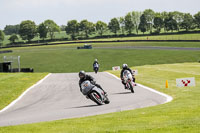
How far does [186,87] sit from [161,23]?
156510 mm

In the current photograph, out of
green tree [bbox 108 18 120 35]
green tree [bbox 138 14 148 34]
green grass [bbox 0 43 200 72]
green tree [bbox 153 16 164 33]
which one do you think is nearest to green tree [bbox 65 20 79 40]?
green tree [bbox 108 18 120 35]

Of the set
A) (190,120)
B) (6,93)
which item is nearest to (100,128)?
(190,120)

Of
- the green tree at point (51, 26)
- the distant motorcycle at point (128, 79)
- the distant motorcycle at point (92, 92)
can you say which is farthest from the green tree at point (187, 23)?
the distant motorcycle at point (92, 92)

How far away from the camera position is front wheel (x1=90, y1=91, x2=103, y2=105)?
14031mm

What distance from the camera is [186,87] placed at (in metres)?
19.8

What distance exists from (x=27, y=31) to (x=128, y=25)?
2056 inches

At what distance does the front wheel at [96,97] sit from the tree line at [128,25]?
149536mm

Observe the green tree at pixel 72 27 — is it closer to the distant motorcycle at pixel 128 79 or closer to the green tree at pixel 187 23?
the green tree at pixel 187 23

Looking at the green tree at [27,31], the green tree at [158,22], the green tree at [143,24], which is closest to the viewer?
the green tree at [158,22]

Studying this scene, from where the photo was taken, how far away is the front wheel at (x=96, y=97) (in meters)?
14.0

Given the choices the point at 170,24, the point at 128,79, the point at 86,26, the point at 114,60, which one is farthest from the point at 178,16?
the point at 128,79

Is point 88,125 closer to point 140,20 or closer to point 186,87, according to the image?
point 186,87

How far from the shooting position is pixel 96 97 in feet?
46.2

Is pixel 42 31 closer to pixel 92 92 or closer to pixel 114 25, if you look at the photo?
pixel 114 25
